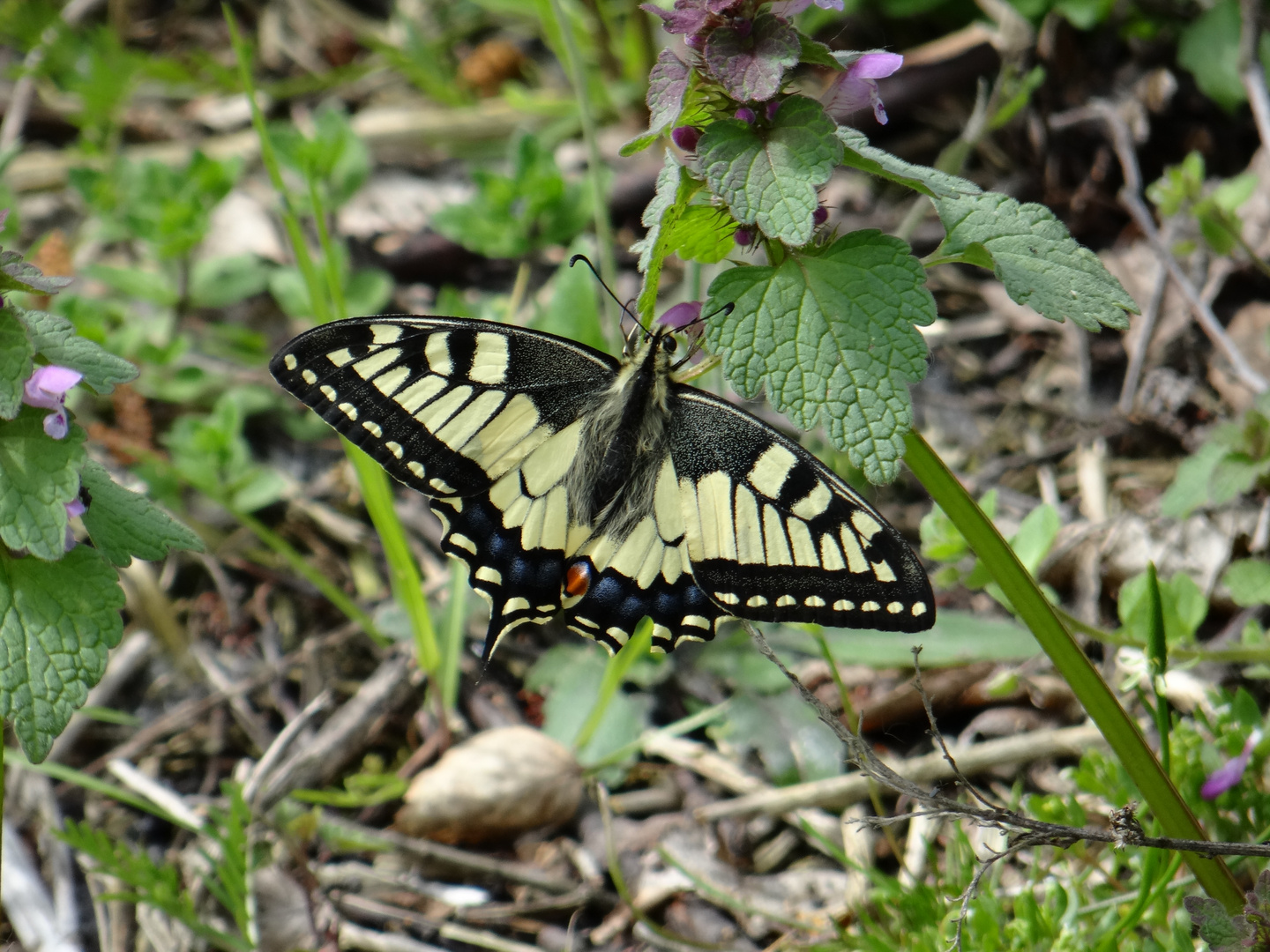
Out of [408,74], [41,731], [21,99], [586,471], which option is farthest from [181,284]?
[41,731]

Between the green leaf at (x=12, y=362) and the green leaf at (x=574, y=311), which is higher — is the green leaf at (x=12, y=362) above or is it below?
above

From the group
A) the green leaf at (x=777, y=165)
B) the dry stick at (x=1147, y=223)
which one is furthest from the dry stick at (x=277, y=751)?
the dry stick at (x=1147, y=223)

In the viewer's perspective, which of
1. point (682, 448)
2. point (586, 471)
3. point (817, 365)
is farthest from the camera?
point (586, 471)

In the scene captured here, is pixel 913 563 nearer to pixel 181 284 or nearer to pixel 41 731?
pixel 41 731

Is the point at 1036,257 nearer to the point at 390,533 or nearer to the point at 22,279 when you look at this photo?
the point at 22,279

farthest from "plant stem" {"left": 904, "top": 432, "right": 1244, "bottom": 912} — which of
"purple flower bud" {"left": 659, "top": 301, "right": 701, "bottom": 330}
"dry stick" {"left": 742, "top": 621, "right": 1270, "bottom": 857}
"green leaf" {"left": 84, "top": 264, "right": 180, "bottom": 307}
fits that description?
"green leaf" {"left": 84, "top": 264, "right": 180, "bottom": 307}

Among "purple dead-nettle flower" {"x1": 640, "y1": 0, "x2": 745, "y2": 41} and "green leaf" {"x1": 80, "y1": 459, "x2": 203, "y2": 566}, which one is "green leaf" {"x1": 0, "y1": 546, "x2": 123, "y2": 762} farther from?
"purple dead-nettle flower" {"x1": 640, "y1": 0, "x2": 745, "y2": 41}

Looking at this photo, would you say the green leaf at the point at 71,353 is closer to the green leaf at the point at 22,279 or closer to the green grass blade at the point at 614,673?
the green leaf at the point at 22,279
